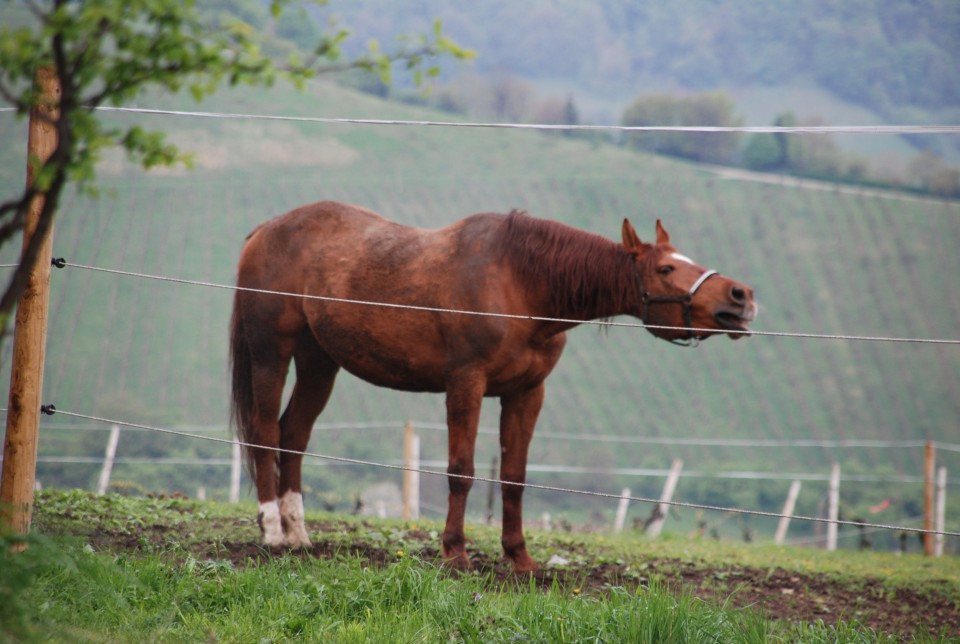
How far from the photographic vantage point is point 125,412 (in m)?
52.7

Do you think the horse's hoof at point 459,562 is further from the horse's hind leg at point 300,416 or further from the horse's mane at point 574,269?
the horse's mane at point 574,269

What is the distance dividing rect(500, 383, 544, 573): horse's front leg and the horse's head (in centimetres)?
100

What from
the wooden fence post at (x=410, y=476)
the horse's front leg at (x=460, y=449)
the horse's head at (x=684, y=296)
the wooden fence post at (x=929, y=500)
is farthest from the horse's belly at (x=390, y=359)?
the wooden fence post at (x=929, y=500)

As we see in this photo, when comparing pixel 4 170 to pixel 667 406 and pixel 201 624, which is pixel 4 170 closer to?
pixel 667 406

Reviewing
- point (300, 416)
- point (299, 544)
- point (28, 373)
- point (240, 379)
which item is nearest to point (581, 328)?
point (240, 379)

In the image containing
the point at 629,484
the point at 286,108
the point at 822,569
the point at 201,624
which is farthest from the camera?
the point at 286,108

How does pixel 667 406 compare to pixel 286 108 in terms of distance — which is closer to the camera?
pixel 667 406

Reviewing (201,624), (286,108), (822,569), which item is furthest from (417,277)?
(286,108)

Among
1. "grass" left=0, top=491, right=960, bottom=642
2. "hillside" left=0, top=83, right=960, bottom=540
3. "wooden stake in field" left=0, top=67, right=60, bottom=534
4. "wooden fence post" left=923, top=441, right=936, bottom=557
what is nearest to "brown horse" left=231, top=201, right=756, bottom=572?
"grass" left=0, top=491, right=960, bottom=642

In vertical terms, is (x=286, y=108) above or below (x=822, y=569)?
above

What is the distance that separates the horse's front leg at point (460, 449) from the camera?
20.1ft

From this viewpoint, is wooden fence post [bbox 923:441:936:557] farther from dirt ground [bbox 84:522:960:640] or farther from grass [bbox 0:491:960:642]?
grass [bbox 0:491:960:642]

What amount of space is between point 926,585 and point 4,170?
70243 mm

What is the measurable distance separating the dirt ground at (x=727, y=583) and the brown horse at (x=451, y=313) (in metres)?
0.33
